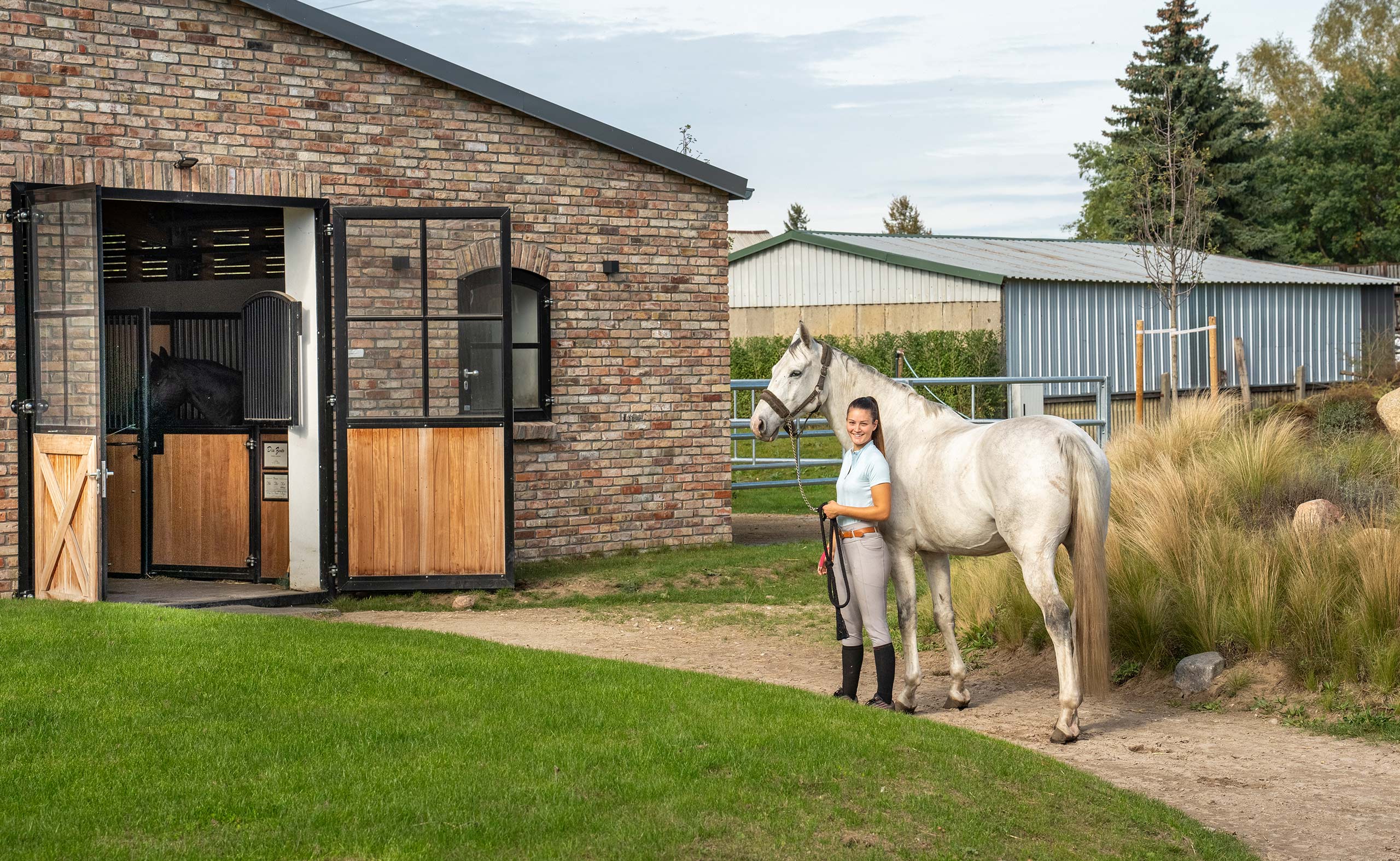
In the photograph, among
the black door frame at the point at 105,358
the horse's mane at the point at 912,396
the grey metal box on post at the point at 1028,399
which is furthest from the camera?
the grey metal box on post at the point at 1028,399

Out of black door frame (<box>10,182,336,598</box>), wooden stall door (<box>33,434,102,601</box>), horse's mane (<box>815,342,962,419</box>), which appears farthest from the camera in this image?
black door frame (<box>10,182,336,598</box>)

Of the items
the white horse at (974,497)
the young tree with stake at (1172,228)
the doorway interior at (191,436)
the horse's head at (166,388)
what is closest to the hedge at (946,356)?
the young tree with stake at (1172,228)

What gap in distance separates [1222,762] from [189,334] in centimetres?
935

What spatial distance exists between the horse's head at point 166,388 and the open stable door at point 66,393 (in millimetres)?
1520

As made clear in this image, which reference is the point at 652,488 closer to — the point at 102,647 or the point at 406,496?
the point at 406,496

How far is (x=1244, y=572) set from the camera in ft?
26.6

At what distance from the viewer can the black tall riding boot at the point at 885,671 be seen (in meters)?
7.12

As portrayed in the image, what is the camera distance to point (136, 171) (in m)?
10.6

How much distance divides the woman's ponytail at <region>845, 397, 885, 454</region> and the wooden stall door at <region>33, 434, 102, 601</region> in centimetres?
580

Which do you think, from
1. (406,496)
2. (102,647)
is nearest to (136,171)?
(406,496)

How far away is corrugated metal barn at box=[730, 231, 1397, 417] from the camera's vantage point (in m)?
28.6

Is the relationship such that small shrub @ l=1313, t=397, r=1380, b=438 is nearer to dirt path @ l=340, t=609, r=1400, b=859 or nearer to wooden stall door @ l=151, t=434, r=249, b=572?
dirt path @ l=340, t=609, r=1400, b=859

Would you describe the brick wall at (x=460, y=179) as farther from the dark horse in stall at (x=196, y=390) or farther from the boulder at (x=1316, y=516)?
the boulder at (x=1316, y=516)

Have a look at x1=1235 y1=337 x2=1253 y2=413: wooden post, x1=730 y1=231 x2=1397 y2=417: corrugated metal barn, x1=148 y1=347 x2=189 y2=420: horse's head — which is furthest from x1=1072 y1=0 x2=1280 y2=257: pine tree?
x1=148 y1=347 x2=189 y2=420: horse's head
